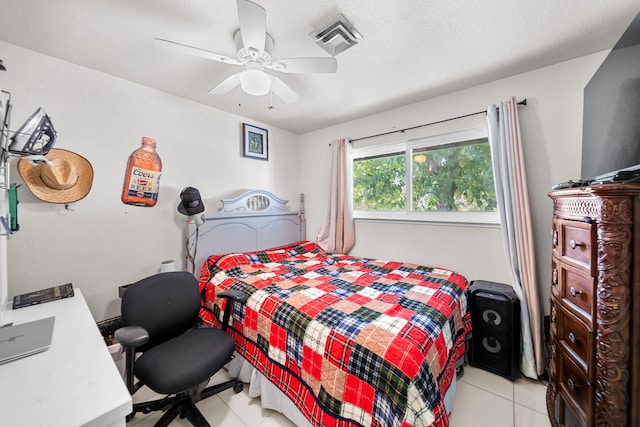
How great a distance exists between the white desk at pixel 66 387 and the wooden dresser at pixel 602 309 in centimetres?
171

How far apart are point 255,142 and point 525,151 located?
281 centimetres

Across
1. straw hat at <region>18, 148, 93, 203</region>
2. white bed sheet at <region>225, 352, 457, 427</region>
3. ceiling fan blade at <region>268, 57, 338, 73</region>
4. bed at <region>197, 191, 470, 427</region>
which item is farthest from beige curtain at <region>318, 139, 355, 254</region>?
straw hat at <region>18, 148, 93, 203</region>

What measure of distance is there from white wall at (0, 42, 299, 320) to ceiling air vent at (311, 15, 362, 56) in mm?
1659

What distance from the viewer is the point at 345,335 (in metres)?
1.28

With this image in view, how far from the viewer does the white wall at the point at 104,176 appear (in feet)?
5.57

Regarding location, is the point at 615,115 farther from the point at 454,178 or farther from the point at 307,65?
the point at 307,65

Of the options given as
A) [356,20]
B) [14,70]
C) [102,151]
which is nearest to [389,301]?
[356,20]

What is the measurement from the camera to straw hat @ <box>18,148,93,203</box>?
5.55 ft

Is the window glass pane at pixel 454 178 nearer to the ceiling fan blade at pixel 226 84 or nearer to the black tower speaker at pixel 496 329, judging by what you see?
the black tower speaker at pixel 496 329

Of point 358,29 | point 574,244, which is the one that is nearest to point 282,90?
point 358,29

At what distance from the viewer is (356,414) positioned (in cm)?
113

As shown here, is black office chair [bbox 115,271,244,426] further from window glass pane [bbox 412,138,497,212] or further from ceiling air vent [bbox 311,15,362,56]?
window glass pane [bbox 412,138,497,212]

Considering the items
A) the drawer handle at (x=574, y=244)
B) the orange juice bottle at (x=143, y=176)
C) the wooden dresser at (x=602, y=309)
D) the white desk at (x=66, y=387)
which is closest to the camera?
the white desk at (x=66, y=387)

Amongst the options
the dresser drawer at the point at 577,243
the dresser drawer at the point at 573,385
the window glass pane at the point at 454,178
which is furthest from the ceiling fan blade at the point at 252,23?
the dresser drawer at the point at 573,385
